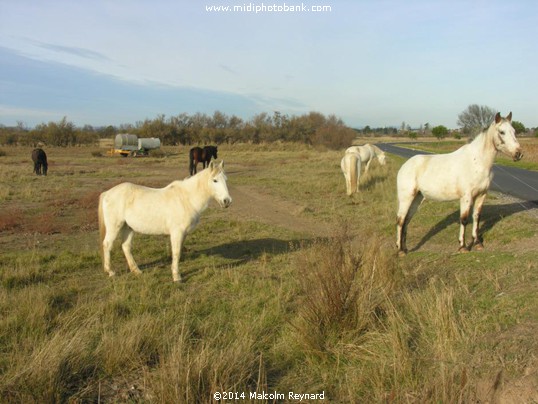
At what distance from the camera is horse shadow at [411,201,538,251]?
8.82 metres

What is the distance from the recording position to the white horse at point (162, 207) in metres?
7.08

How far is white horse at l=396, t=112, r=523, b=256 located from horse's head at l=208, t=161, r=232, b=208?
3653mm

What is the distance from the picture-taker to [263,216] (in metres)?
13.2

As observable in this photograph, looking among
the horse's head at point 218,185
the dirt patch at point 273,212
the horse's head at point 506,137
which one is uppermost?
the horse's head at point 506,137

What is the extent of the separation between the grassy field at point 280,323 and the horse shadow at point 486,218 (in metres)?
0.16

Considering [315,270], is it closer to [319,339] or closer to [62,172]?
[319,339]

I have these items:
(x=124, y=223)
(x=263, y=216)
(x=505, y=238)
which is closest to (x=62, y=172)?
(x=263, y=216)

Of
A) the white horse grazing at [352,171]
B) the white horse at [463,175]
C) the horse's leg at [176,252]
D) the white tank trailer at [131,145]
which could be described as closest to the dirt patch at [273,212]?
the white horse at [463,175]

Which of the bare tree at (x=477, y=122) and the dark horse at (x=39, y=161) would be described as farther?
the dark horse at (x=39, y=161)

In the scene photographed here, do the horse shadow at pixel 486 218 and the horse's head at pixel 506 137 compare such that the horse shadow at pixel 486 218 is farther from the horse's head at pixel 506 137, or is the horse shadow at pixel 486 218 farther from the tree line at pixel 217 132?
the tree line at pixel 217 132

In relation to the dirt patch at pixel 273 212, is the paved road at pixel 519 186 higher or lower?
higher

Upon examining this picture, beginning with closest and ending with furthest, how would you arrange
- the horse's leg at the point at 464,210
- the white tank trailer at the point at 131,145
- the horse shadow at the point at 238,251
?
the horse's leg at the point at 464,210 → the horse shadow at the point at 238,251 → the white tank trailer at the point at 131,145

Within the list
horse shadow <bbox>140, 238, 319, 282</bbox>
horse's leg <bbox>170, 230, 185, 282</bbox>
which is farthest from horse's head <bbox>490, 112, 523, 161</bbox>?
horse's leg <bbox>170, 230, 185, 282</bbox>

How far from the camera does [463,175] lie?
24.7 ft
